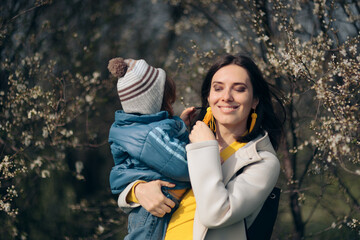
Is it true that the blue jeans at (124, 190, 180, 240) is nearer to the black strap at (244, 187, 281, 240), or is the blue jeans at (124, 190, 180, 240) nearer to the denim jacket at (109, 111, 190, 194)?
the denim jacket at (109, 111, 190, 194)

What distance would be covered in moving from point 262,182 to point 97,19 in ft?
15.6

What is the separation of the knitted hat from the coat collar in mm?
459

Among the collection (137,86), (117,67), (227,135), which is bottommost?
(227,135)

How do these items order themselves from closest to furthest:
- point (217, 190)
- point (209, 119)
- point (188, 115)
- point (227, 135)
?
point (217, 190), point (227, 135), point (209, 119), point (188, 115)

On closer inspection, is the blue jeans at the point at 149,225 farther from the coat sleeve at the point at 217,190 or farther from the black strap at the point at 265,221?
the black strap at the point at 265,221

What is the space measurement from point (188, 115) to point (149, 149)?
644mm

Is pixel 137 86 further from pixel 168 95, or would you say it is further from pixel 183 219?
pixel 183 219

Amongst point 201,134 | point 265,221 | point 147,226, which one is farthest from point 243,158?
point 147,226

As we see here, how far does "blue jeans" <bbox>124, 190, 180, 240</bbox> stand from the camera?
221 cm

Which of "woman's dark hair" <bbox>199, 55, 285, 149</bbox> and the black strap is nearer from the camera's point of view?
the black strap

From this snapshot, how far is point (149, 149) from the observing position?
7.11ft

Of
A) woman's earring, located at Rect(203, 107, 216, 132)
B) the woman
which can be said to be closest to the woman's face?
the woman

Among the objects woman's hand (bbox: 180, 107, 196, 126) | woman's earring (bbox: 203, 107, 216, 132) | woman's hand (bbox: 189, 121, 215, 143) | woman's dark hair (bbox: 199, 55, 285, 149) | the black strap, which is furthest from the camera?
woman's hand (bbox: 180, 107, 196, 126)

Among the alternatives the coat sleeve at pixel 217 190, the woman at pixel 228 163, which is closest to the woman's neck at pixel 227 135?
the woman at pixel 228 163
